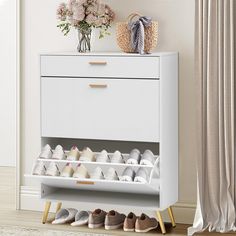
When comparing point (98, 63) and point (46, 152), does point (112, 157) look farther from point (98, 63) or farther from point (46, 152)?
point (98, 63)

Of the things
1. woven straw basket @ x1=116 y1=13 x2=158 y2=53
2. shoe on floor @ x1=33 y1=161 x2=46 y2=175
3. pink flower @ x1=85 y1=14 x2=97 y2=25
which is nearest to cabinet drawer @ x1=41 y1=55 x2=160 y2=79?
woven straw basket @ x1=116 y1=13 x2=158 y2=53

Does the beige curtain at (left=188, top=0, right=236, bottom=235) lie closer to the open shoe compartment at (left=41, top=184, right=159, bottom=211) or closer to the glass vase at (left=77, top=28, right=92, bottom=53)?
the open shoe compartment at (left=41, top=184, right=159, bottom=211)

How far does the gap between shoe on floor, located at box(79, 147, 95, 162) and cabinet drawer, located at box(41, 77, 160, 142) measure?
0.09m

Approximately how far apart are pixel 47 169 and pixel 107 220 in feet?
1.66

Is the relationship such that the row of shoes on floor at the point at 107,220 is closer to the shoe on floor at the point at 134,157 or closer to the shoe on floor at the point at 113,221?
the shoe on floor at the point at 113,221

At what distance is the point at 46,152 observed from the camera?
4773mm

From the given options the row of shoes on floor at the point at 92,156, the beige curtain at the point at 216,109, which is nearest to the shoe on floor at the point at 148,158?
the row of shoes on floor at the point at 92,156

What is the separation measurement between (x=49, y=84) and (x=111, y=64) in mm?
441

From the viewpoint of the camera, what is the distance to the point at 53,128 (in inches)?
189

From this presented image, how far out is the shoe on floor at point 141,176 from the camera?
4.51m

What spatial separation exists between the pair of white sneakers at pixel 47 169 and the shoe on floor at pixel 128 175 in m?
0.45

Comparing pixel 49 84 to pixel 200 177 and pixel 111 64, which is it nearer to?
pixel 111 64

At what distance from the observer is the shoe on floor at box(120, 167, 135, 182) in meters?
4.56

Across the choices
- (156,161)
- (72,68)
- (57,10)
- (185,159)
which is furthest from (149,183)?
(57,10)
